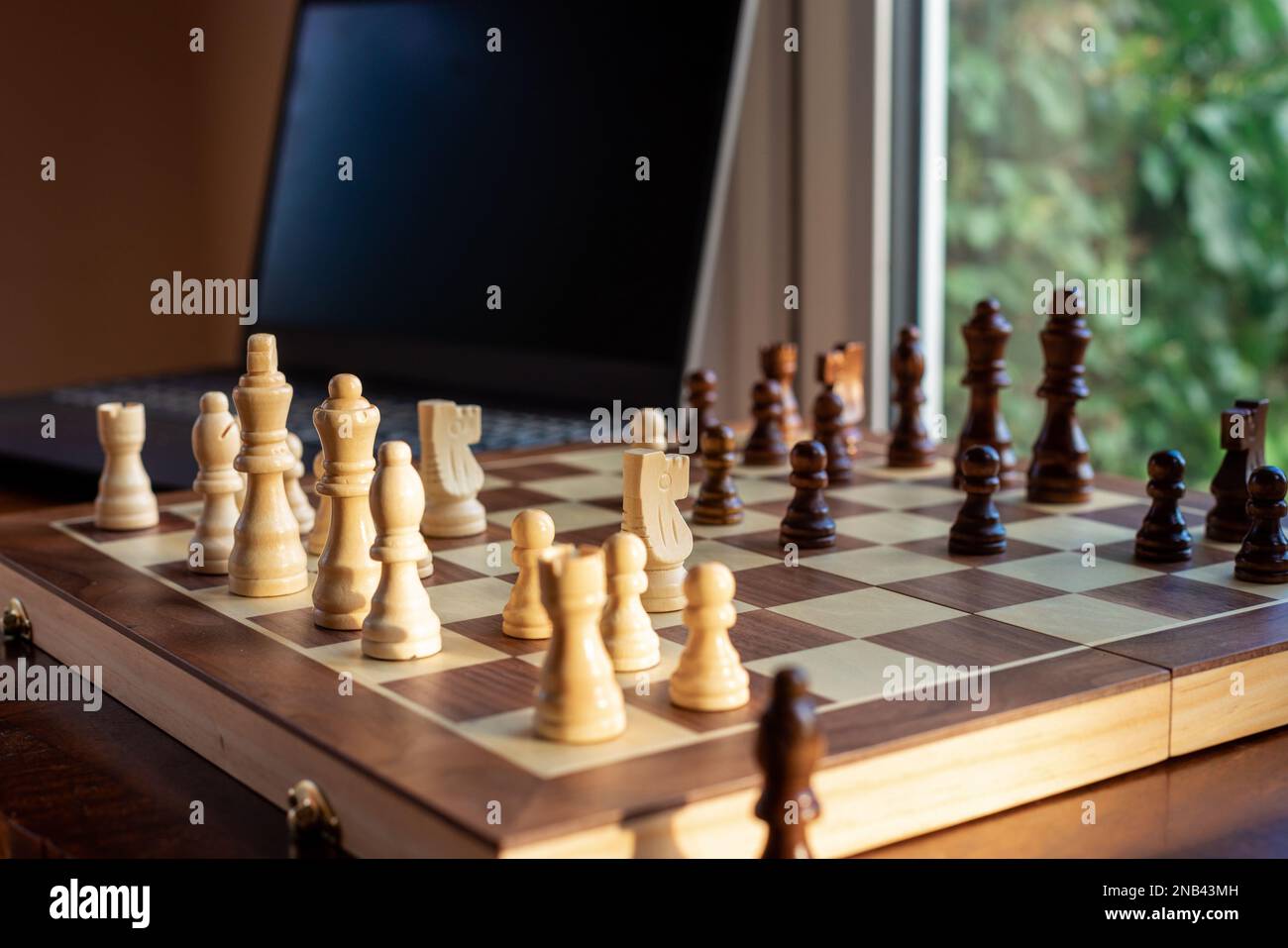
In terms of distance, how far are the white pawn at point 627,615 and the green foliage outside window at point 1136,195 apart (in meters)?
1.82

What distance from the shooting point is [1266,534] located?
140cm

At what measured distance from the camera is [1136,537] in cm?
150

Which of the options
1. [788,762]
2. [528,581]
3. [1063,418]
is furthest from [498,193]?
[788,762]

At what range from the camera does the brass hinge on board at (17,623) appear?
1.53 meters

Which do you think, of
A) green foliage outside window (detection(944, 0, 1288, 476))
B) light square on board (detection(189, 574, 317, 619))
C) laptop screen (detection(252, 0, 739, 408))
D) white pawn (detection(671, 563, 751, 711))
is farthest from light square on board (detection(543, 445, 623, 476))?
green foliage outside window (detection(944, 0, 1288, 476))

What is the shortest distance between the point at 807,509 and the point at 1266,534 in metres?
0.44

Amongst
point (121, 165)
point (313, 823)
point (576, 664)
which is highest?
point (121, 165)

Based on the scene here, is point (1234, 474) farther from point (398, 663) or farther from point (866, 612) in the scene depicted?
point (398, 663)

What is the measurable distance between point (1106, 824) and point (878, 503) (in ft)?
2.54

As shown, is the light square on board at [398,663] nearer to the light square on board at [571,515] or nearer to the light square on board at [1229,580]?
the light square on board at [571,515]

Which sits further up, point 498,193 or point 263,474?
point 498,193

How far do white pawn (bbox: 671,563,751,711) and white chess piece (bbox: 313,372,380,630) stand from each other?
0.33 m

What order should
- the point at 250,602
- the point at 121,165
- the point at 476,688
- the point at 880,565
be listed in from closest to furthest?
the point at 476,688
the point at 250,602
the point at 880,565
the point at 121,165
